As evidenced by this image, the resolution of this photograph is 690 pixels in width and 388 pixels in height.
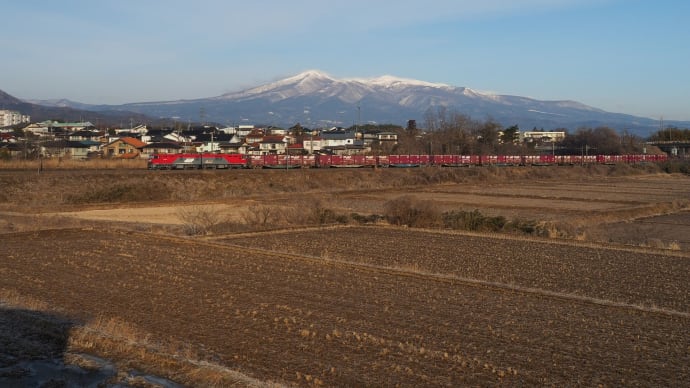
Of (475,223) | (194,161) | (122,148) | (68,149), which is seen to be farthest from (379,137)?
(475,223)

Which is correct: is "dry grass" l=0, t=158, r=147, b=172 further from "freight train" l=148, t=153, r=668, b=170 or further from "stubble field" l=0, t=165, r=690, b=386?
"stubble field" l=0, t=165, r=690, b=386

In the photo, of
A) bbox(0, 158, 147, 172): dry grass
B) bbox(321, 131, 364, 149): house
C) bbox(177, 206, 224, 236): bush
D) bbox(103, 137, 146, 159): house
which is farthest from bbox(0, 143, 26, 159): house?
bbox(321, 131, 364, 149): house

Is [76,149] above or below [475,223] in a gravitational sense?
above

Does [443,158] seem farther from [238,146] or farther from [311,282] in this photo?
[311,282]

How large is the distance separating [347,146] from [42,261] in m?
115

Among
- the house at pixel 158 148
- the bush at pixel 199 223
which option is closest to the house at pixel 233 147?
the house at pixel 158 148

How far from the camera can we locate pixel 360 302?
15.7m

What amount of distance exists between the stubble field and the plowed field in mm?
47

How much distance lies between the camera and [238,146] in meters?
127

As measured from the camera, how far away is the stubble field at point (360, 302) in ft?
35.4

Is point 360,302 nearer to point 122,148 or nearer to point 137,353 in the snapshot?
point 137,353

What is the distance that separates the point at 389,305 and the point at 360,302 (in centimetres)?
67

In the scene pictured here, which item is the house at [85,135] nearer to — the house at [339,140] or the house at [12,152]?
the house at [12,152]

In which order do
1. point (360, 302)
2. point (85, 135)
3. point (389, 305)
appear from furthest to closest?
point (85, 135) < point (360, 302) < point (389, 305)
